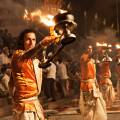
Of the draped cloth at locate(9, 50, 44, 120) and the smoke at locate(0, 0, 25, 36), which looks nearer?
the draped cloth at locate(9, 50, 44, 120)

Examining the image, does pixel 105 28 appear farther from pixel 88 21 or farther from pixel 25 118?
pixel 25 118

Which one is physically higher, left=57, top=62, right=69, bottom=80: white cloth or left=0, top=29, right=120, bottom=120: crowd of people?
left=57, top=62, right=69, bottom=80: white cloth

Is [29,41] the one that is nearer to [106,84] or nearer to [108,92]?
[106,84]

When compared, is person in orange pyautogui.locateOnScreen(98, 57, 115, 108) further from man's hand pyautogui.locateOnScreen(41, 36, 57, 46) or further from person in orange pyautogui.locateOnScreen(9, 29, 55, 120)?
man's hand pyautogui.locateOnScreen(41, 36, 57, 46)

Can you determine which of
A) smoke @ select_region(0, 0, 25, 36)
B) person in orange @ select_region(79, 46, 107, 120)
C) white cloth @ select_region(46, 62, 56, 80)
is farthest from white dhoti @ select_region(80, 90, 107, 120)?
smoke @ select_region(0, 0, 25, 36)

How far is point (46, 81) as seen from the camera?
12.6 m

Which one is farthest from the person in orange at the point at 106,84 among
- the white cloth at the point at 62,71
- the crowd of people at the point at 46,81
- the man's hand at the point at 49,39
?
the man's hand at the point at 49,39

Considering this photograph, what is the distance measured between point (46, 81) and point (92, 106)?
449 centimetres

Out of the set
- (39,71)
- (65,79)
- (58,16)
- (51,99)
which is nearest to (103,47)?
(51,99)

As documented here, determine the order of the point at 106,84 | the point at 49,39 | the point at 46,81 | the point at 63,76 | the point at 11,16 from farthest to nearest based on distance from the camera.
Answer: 1. the point at 63,76
2. the point at 11,16
3. the point at 46,81
4. the point at 106,84
5. the point at 49,39

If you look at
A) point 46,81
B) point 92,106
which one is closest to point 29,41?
point 92,106

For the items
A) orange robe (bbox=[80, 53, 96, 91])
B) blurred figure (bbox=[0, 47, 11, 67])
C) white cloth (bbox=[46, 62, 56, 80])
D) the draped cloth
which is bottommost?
the draped cloth

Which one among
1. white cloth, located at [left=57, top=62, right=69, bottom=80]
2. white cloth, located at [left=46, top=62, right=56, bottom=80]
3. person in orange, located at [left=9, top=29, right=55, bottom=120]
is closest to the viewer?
person in orange, located at [left=9, top=29, right=55, bottom=120]

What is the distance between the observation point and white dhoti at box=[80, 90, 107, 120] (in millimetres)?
8156
